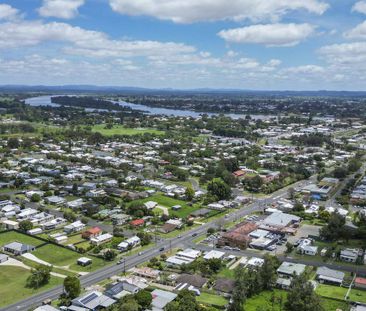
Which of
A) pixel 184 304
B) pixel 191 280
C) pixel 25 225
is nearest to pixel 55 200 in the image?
pixel 25 225

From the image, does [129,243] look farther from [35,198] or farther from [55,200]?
[35,198]

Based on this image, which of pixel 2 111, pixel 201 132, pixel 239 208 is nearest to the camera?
pixel 239 208

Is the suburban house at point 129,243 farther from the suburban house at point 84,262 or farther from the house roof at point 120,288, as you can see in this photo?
the house roof at point 120,288

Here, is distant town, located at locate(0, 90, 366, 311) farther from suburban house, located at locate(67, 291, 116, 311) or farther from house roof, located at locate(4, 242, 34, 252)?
house roof, located at locate(4, 242, 34, 252)

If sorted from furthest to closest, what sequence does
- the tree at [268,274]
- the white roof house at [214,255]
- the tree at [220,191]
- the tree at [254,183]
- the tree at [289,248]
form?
the tree at [254,183] → the tree at [220,191] → the tree at [289,248] → the white roof house at [214,255] → the tree at [268,274]

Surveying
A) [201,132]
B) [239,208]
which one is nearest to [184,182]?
[239,208]

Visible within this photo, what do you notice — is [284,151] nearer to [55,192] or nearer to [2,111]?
[55,192]

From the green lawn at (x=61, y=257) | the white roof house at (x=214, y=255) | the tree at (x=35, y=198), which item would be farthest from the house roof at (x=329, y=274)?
the tree at (x=35, y=198)
